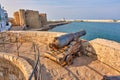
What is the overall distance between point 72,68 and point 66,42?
109 centimetres

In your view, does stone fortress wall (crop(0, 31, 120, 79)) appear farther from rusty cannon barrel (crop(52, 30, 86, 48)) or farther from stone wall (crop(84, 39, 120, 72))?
rusty cannon barrel (crop(52, 30, 86, 48))

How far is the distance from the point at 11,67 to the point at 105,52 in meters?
2.79

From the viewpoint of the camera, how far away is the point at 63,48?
5.02 metres

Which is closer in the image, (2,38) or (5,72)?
(5,72)

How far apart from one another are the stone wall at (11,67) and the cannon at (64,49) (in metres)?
0.90

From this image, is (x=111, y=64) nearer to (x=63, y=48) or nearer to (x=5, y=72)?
(x=63, y=48)

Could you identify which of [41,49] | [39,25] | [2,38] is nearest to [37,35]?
[41,49]

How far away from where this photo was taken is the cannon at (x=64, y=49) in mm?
4535

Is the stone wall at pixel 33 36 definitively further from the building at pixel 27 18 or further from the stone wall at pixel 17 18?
the stone wall at pixel 17 18

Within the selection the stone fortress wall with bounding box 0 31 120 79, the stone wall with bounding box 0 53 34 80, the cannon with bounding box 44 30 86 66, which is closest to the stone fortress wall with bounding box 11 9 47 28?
the stone fortress wall with bounding box 0 31 120 79

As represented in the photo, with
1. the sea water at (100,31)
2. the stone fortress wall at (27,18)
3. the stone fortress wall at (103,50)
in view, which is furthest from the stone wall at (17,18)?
the stone fortress wall at (103,50)

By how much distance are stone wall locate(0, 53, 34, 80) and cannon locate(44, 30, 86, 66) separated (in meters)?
0.90

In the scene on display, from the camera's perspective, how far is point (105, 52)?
440 cm

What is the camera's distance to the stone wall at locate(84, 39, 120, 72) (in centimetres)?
407
